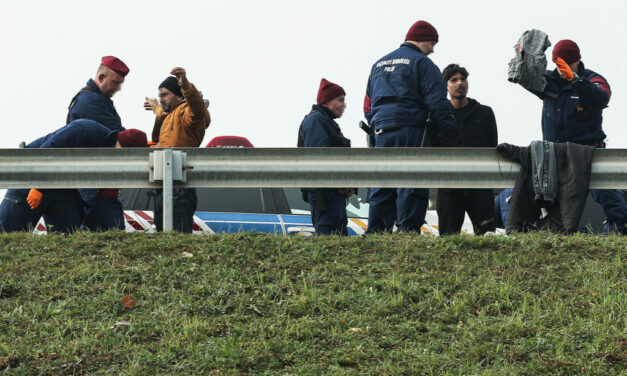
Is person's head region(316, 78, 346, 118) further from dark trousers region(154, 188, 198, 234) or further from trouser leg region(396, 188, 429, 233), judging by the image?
dark trousers region(154, 188, 198, 234)

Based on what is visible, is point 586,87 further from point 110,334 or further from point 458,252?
point 110,334

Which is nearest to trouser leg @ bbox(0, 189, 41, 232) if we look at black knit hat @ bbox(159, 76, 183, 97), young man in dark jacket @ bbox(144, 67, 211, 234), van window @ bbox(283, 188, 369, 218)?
young man in dark jacket @ bbox(144, 67, 211, 234)

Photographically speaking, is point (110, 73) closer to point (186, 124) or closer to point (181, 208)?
point (186, 124)

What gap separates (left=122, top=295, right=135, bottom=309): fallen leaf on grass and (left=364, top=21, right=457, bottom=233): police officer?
3039 millimetres

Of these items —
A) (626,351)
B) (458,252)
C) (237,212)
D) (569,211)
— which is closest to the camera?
(626,351)

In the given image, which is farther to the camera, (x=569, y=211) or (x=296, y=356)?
(x=569, y=211)

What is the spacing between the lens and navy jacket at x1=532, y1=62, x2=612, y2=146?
338 inches

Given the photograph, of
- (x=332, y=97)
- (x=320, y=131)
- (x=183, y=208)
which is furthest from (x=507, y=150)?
(x=183, y=208)

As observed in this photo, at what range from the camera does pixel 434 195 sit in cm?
966

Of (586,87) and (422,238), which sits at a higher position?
(586,87)

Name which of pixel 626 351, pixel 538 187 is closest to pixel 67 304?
pixel 626 351

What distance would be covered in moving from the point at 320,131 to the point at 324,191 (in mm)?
604

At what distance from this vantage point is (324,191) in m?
8.64

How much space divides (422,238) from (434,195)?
307cm
